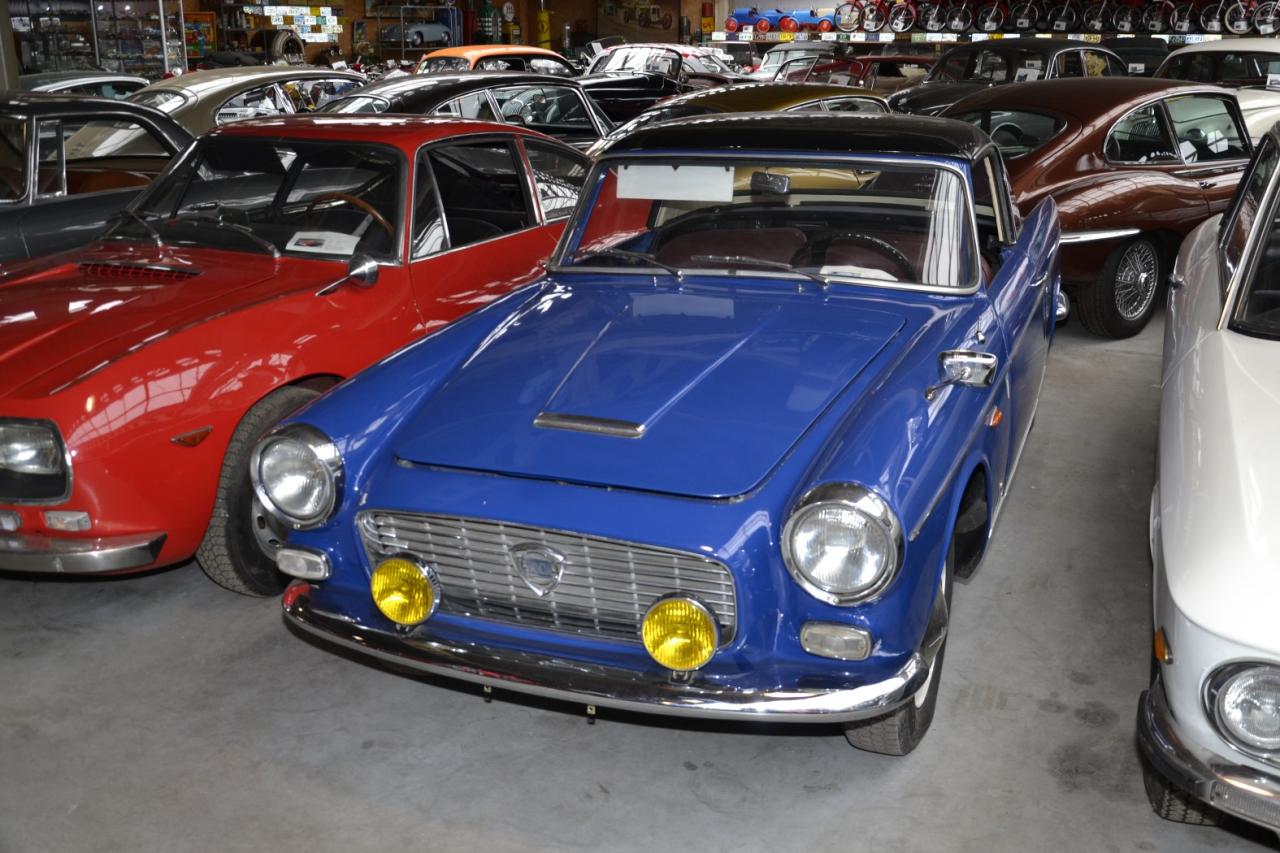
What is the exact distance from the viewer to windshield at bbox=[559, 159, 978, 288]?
3.68m

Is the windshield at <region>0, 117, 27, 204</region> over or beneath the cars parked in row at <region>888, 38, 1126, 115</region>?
beneath

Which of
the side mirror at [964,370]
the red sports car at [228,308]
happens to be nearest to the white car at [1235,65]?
the red sports car at [228,308]

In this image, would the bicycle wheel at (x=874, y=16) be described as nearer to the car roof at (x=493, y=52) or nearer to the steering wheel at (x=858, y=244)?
the car roof at (x=493, y=52)

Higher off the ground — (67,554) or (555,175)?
(555,175)

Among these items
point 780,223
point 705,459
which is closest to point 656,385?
point 705,459

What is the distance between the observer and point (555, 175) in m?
5.51

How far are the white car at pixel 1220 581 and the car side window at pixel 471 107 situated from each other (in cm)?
617

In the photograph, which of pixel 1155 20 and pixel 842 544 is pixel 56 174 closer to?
pixel 842 544

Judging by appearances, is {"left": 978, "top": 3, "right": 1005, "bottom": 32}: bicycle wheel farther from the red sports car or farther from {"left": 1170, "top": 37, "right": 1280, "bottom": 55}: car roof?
the red sports car

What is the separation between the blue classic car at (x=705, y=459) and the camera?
8.50 ft

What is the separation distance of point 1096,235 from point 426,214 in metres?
3.43

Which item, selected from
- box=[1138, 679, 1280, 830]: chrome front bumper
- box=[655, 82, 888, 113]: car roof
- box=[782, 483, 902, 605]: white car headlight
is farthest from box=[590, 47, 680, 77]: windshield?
box=[1138, 679, 1280, 830]: chrome front bumper

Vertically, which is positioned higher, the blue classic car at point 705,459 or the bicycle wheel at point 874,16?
the bicycle wheel at point 874,16

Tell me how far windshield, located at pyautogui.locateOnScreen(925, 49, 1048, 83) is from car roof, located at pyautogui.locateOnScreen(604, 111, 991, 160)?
8.63m
